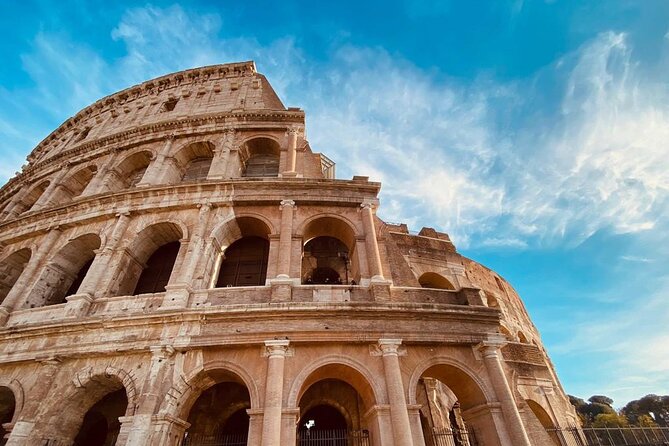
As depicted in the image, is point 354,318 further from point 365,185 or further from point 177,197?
point 177,197

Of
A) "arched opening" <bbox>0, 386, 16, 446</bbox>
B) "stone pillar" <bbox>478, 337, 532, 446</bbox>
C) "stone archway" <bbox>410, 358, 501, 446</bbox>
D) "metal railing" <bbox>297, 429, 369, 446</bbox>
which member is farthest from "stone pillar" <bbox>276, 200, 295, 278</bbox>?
"arched opening" <bbox>0, 386, 16, 446</bbox>

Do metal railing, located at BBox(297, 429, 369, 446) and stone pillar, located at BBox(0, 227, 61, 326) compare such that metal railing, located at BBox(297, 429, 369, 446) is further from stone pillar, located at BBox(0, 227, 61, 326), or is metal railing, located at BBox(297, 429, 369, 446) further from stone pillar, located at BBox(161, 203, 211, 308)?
stone pillar, located at BBox(0, 227, 61, 326)

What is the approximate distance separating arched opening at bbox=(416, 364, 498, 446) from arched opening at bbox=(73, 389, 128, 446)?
827cm

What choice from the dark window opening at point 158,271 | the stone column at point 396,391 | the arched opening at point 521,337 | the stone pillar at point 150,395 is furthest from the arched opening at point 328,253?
the arched opening at point 521,337

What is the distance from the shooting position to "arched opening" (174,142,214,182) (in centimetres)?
1323

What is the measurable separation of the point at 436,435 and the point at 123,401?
8.85 metres

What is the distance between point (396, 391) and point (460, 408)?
10.3ft

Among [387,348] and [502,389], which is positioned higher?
[387,348]

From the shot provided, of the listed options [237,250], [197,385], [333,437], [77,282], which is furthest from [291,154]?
[333,437]

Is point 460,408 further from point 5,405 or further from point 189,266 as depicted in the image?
point 5,405

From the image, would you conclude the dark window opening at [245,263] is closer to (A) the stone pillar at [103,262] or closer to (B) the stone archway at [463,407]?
(A) the stone pillar at [103,262]

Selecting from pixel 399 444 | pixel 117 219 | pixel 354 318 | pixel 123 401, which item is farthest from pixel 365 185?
pixel 123 401

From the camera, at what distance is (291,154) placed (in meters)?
12.1

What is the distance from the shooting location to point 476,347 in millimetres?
7902
